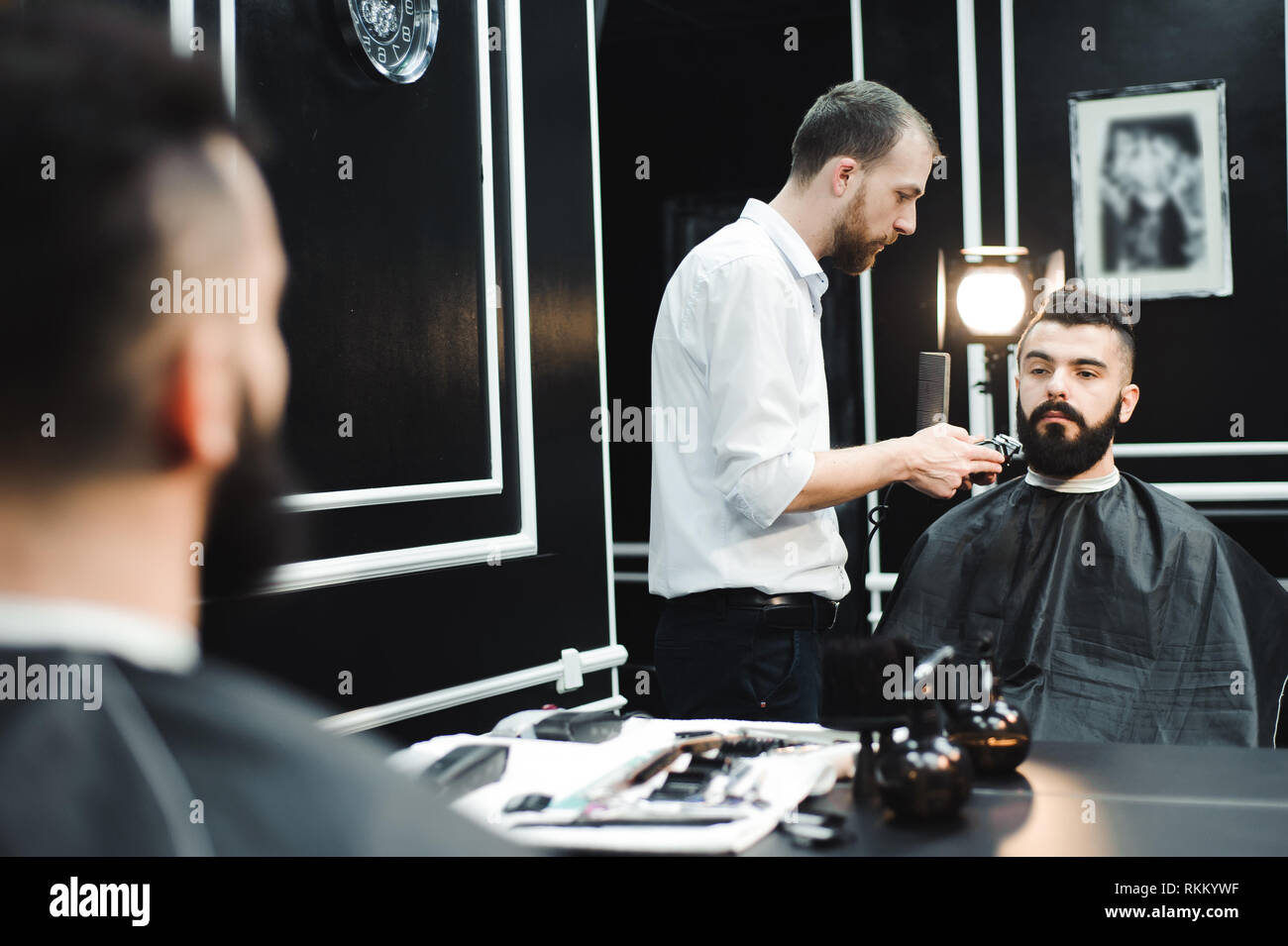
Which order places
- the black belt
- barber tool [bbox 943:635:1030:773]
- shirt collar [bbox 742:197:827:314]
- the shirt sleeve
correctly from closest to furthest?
barber tool [bbox 943:635:1030:773] < the shirt sleeve < the black belt < shirt collar [bbox 742:197:827:314]

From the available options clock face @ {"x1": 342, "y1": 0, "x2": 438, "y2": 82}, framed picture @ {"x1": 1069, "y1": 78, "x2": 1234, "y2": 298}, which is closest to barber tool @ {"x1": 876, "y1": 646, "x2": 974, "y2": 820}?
clock face @ {"x1": 342, "y1": 0, "x2": 438, "y2": 82}

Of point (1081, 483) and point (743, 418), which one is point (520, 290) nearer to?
point (743, 418)

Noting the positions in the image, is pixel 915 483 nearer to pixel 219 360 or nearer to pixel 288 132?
pixel 288 132

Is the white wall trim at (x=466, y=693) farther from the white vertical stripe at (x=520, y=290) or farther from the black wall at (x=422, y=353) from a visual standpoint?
the white vertical stripe at (x=520, y=290)

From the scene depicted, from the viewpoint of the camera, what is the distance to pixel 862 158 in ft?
7.12

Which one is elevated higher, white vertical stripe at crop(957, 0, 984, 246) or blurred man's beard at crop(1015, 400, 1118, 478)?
white vertical stripe at crop(957, 0, 984, 246)

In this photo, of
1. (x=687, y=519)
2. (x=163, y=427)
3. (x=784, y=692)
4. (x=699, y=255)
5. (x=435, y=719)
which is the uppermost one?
(x=699, y=255)

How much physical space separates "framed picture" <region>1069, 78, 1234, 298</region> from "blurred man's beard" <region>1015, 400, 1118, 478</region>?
144cm

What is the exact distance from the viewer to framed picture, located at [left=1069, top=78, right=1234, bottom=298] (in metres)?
3.84

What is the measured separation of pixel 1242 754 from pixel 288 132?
198cm

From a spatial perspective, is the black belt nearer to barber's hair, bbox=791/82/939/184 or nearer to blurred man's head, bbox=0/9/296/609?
barber's hair, bbox=791/82/939/184

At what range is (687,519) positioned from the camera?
2.07 meters

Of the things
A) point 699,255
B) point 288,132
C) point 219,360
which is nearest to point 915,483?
point 699,255

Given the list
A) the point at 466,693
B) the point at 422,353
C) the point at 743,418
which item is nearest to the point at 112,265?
the point at 743,418
